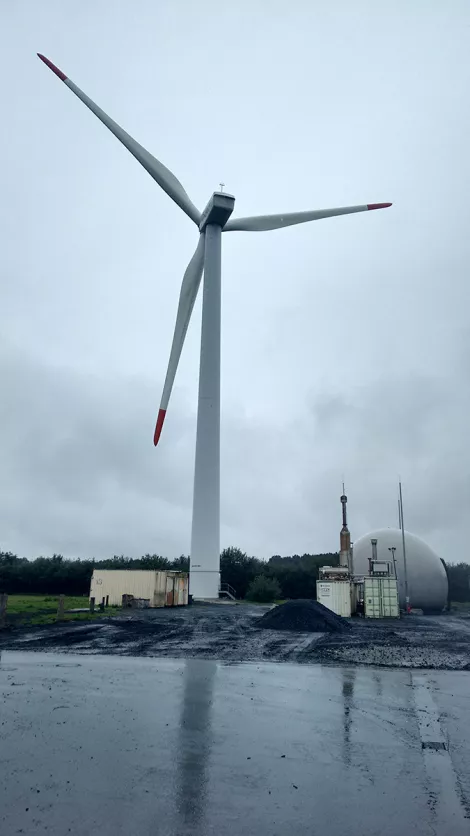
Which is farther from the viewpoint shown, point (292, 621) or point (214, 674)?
point (292, 621)

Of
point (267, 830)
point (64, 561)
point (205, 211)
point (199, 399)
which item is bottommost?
point (267, 830)

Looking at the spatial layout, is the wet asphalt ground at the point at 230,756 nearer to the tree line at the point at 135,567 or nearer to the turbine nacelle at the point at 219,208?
the turbine nacelle at the point at 219,208

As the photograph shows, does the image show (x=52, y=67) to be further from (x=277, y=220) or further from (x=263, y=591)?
(x=263, y=591)

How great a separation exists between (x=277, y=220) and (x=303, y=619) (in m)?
25.4

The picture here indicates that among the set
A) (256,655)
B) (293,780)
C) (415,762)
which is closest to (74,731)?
(293,780)

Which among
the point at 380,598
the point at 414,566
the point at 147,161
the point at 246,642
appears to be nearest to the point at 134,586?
the point at 380,598

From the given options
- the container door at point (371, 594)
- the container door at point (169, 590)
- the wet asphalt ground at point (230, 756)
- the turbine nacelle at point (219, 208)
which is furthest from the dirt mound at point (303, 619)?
the turbine nacelle at point (219, 208)

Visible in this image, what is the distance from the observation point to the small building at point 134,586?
43719 millimetres

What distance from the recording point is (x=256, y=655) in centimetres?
1970

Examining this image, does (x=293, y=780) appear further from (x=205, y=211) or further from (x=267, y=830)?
(x=205, y=211)

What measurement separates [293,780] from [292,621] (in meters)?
23.0

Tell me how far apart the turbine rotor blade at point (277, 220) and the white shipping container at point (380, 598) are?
81.5 feet

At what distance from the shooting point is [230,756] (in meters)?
8.56

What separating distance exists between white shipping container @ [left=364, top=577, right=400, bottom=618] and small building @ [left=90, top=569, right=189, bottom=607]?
48.6 ft
